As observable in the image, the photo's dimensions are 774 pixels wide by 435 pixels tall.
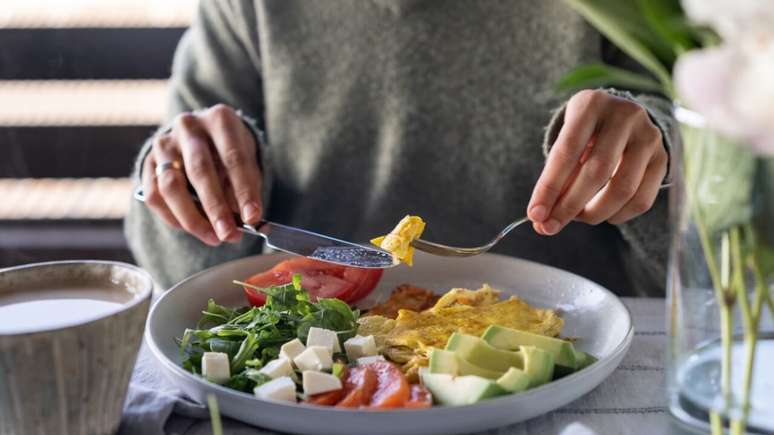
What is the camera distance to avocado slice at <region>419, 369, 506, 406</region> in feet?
2.70

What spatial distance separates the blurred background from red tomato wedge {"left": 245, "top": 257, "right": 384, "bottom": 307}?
4.56 ft

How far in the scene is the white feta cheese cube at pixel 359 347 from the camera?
96 cm

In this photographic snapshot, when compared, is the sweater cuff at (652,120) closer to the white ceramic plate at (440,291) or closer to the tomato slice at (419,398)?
the white ceramic plate at (440,291)

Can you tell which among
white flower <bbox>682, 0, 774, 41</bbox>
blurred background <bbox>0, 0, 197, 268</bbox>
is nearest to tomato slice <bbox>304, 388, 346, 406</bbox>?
white flower <bbox>682, 0, 774, 41</bbox>

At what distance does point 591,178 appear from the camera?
1133 mm

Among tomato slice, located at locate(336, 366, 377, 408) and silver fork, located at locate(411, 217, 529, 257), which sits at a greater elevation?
silver fork, located at locate(411, 217, 529, 257)

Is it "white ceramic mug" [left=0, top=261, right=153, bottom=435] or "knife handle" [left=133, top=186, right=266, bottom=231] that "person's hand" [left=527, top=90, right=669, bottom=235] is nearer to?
"knife handle" [left=133, top=186, right=266, bottom=231]

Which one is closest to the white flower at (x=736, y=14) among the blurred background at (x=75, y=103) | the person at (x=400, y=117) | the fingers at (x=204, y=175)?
the fingers at (x=204, y=175)

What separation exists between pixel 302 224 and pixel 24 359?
3.57 ft

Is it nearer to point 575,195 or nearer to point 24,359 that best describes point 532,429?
point 575,195

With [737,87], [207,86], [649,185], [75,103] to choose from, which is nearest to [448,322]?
[649,185]

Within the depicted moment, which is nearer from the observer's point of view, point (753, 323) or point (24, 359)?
point (753, 323)

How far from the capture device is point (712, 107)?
1.70ft

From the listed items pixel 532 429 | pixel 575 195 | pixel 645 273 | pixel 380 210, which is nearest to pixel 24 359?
pixel 532 429
